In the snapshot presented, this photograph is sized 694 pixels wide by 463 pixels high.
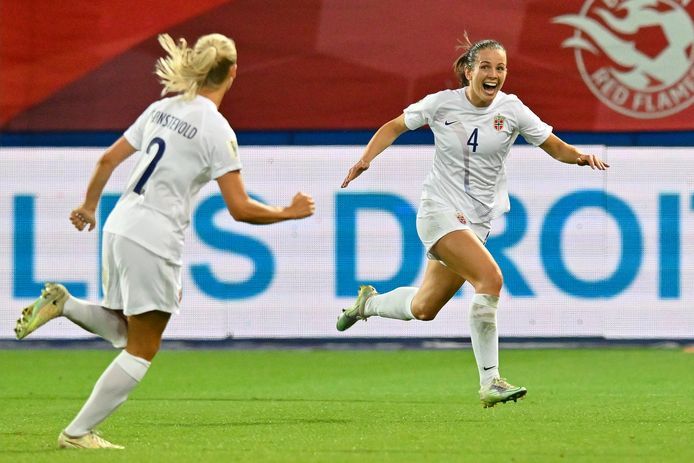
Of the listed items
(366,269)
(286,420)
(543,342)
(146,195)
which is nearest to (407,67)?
(366,269)

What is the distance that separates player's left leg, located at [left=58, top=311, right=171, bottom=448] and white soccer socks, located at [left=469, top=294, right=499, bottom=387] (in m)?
2.26

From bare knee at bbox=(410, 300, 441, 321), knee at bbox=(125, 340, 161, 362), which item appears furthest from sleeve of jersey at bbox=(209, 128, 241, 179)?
bare knee at bbox=(410, 300, 441, 321)

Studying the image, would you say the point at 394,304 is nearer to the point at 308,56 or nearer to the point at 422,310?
the point at 422,310

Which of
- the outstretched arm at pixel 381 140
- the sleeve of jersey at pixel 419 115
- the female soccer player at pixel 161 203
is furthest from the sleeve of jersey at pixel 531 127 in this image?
the female soccer player at pixel 161 203

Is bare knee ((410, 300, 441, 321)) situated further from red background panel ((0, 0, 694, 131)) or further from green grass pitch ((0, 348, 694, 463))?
red background panel ((0, 0, 694, 131))

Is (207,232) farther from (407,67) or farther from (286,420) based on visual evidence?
(286,420)

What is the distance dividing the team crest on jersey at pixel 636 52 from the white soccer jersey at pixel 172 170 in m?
7.03

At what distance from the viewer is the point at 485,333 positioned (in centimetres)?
844

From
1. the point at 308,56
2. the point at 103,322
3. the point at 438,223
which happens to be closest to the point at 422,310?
the point at 438,223

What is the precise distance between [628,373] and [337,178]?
10.5ft

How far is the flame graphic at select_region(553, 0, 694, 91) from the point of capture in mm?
13062

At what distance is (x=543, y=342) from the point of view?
43.7 feet

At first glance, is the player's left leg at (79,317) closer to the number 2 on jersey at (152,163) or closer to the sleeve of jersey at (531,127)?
the number 2 on jersey at (152,163)

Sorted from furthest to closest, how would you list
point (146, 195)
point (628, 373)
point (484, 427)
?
point (628, 373), point (484, 427), point (146, 195)
